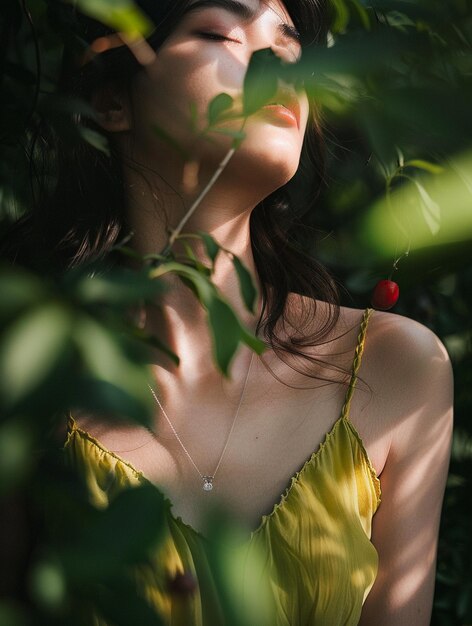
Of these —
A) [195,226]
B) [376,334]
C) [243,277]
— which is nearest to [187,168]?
[195,226]

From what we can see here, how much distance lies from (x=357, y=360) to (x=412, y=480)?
0.21m

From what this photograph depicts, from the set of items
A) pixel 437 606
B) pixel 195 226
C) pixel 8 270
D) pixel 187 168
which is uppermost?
pixel 8 270

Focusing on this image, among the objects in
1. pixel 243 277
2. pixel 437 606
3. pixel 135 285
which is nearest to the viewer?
pixel 135 285

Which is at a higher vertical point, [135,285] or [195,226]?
[135,285]

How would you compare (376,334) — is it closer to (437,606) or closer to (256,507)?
(256,507)

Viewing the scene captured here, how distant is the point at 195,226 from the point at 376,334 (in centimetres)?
36

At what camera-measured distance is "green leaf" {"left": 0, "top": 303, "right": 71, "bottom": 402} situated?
17.6 inches

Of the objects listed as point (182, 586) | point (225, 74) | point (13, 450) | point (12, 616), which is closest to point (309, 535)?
point (182, 586)

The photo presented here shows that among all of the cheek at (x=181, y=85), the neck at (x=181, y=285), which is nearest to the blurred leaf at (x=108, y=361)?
the cheek at (x=181, y=85)

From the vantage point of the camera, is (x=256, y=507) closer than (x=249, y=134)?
No

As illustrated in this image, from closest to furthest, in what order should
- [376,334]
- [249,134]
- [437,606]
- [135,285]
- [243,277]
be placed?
[135,285] → [243,277] → [249,134] → [376,334] → [437,606]

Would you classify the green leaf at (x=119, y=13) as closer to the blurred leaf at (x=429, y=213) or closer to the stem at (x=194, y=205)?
the stem at (x=194, y=205)

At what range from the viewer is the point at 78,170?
1.37 metres

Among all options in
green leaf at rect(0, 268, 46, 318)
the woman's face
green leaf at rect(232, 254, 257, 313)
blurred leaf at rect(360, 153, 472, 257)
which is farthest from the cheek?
green leaf at rect(0, 268, 46, 318)
